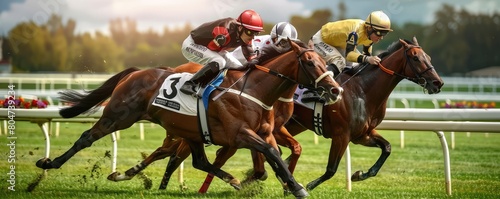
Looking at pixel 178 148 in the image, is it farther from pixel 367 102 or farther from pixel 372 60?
pixel 372 60

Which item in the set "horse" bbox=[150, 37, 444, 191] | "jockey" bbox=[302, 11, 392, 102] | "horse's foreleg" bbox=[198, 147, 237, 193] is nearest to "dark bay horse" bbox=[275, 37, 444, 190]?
"horse" bbox=[150, 37, 444, 191]

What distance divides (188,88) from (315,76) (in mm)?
1200

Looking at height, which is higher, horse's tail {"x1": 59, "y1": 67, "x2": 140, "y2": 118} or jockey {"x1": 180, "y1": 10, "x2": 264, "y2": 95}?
jockey {"x1": 180, "y1": 10, "x2": 264, "y2": 95}

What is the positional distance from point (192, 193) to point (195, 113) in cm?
86

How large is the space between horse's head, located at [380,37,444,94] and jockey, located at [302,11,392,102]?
24cm

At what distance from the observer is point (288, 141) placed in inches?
326

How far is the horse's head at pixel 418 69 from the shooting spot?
7.98 metres

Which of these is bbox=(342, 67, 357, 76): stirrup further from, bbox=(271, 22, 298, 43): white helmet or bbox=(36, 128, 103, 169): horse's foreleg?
bbox=(36, 128, 103, 169): horse's foreleg

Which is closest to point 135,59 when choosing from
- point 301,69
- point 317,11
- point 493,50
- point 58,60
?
point 317,11

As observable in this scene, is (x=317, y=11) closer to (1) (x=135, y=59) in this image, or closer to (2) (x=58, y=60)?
(1) (x=135, y=59)

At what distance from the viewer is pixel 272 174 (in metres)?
10.9

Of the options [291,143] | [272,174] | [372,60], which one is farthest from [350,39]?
[272,174]

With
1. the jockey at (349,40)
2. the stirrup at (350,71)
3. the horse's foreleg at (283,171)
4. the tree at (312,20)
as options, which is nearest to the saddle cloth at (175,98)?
the horse's foreleg at (283,171)

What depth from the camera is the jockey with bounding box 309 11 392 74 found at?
8.23 metres
